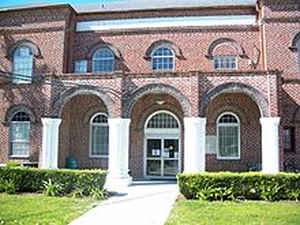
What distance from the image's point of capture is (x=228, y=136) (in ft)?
59.1

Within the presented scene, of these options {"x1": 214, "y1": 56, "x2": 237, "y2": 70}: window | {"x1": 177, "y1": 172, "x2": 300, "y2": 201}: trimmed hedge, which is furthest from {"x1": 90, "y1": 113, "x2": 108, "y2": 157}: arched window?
{"x1": 177, "y1": 172, "x2": 300, "y2": 201}: trimmed hedge

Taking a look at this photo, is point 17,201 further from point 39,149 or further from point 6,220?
point 39,149

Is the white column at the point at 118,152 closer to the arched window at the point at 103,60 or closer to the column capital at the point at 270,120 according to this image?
the arched window at the point at 103,60

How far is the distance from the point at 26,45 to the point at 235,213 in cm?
1561

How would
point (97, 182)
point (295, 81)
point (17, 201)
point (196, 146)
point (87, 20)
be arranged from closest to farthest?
point (17, 201) → point (97, 182) → point (196, 146) → point (295, 81) → point (87, 20)

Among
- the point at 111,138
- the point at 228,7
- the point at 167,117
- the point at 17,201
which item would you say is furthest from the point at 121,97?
the point at 228,7

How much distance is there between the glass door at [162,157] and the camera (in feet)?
61.0

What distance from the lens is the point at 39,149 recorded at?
60.2 feet

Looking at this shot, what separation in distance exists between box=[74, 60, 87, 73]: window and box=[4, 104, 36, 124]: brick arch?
3561 millimetres

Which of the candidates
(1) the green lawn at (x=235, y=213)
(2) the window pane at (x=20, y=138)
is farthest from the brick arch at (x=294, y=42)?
(2) the window pane at (x=20, y=138)

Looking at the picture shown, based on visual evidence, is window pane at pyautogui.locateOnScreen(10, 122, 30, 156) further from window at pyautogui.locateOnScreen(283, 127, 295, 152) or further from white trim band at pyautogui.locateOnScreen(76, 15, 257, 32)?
window at pyautogui.locateOnScreen(283, 127, 295, 152)

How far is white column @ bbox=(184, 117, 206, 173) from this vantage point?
15.0 metres

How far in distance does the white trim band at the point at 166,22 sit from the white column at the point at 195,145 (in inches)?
263

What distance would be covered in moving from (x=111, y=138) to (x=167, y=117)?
13.4 feet
